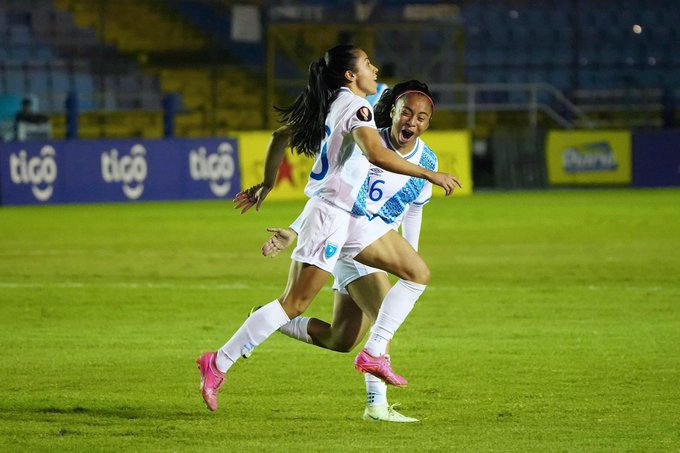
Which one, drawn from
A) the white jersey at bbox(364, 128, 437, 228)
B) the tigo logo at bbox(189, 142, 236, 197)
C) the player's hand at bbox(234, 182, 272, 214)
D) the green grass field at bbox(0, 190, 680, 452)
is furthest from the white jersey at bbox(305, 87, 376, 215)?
the tigo logo at bbox(189, 142, 236, 197)

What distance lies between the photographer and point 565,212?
79.7 feet

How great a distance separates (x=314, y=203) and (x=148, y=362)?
2687 mm

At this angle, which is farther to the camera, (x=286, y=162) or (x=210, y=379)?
(x=286, y=162)

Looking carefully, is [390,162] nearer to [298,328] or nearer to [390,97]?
[390,97]

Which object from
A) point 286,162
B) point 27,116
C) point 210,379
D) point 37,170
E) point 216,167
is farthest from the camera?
point 216,167

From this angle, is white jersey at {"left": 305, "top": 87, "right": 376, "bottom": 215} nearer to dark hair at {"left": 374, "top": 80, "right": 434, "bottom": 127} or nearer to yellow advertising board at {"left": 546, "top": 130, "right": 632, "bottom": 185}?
dark hair at {"left": 374, "top": 80, "right": 434, "bottom": 127}

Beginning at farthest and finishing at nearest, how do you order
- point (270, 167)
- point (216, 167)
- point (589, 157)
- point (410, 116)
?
point (589, 157) → point (216, 167) → point (270, 167) → point (410, 116)

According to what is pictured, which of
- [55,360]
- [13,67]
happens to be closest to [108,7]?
[13,67]

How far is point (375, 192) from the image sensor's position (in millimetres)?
7195

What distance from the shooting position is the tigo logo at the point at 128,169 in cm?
2602

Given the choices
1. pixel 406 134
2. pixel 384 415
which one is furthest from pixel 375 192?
pixel 384 415

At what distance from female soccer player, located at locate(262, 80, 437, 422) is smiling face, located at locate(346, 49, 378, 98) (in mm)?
275

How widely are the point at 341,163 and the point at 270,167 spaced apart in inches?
26.0

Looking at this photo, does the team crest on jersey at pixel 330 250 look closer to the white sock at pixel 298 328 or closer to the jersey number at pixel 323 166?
the jersey number at pixel 323 166
